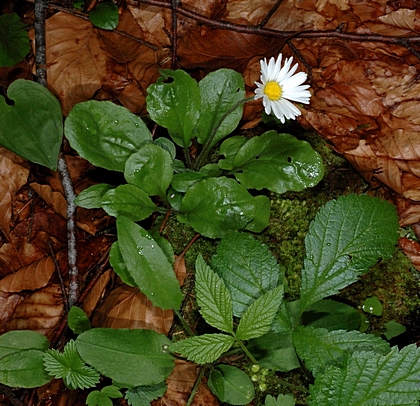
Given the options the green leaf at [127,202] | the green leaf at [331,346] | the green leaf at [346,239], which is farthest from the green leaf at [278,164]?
the green leaf at [331,346]

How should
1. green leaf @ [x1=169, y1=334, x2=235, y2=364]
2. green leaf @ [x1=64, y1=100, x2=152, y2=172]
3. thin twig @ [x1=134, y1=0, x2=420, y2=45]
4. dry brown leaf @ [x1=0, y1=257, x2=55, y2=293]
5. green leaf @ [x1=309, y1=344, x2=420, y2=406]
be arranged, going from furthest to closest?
thin twig @ [x1=134, y1=0, x2=420, y2=45], dry brown leaf @ [x1=0, y1=257, x2=55, y2=293], green leaf @ [x1=64, y1=100, x2=152, y2=172], green leaf @ [x1=169, y1=334, x2=235, y2=364], green leaf @ [x1=309, y1=344, x2=420, y2=406]

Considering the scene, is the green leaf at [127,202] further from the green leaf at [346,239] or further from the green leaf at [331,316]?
the green leaf at [331,316]

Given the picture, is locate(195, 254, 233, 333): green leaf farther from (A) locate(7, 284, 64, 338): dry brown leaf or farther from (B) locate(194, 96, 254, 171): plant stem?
→ (A) locate(7, 284, 64, 338): dry brown leaf

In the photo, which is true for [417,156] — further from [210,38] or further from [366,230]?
[210,38]

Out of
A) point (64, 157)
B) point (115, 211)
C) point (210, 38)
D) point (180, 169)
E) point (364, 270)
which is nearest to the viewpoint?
point (364, 270)

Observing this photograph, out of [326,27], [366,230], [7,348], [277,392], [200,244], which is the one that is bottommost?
[7,348]

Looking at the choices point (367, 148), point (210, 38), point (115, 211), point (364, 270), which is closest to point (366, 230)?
point (364, 270)

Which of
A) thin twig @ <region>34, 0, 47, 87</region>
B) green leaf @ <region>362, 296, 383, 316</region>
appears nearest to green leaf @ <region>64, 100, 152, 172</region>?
thin twig @ <region>34, 0, 47, 87</region>
